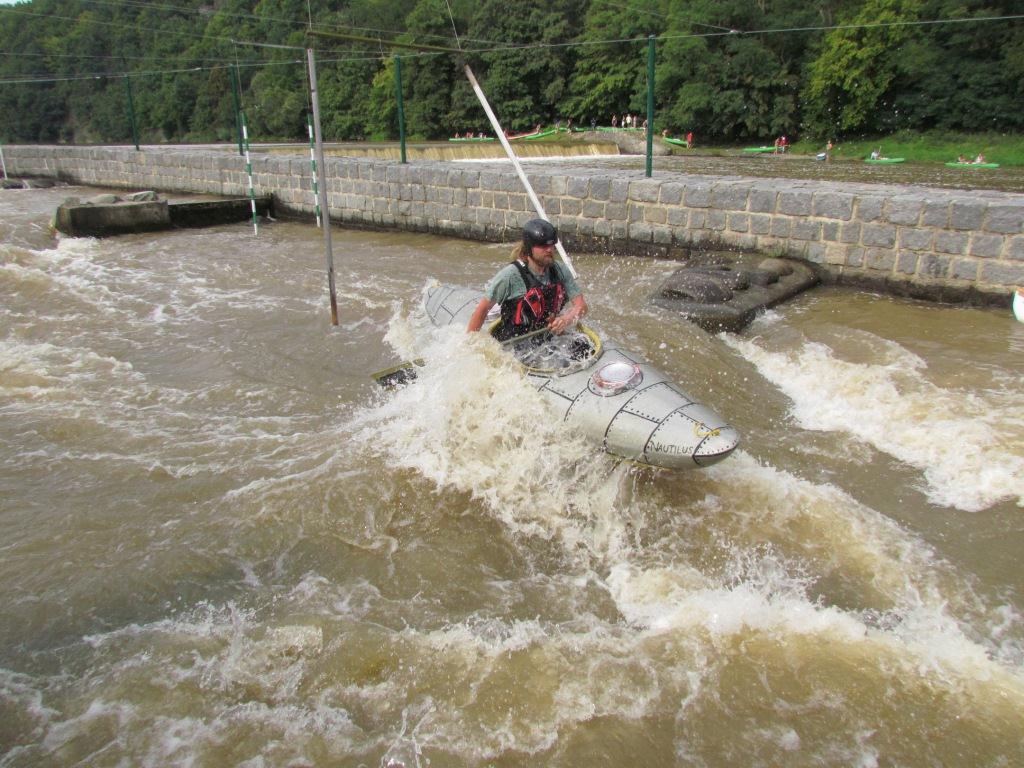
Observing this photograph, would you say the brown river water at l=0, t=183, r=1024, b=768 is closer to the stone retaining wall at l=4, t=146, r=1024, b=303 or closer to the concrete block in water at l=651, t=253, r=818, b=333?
the concrete block in water at l=651, t=253, r=818, b=333

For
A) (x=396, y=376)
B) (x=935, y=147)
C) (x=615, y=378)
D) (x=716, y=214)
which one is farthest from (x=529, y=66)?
(x=615, y=378)

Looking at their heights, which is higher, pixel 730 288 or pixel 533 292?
pixel 533 292

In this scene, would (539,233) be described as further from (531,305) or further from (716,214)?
(716,214)

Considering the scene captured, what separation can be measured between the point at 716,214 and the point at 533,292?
513 cm

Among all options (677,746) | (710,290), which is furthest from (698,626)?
(710,290)

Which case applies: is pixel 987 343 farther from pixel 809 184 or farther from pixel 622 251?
pixel 622 251

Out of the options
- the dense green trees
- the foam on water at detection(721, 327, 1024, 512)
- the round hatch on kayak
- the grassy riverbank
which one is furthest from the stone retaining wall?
the grassy riverbank

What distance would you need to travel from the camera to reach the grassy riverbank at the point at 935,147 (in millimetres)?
20234

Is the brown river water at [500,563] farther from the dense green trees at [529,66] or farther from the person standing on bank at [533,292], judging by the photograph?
the dense green trees at [529,66]

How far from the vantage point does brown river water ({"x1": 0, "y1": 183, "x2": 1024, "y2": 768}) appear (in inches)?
102

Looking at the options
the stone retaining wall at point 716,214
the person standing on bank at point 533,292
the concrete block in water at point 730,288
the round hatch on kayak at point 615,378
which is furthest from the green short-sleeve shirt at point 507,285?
the stone retaining wall at point 716,214

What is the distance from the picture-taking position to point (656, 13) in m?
30.8

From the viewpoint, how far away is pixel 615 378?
3816 millimetres

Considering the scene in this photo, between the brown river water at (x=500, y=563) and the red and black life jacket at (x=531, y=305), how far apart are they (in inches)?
8.6
